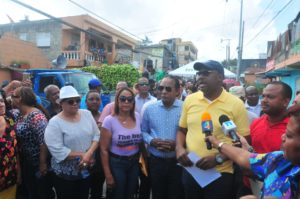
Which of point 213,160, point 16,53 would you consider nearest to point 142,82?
point 213,160

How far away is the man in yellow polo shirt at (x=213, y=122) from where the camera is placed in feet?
9.05

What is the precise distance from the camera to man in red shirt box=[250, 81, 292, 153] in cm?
277

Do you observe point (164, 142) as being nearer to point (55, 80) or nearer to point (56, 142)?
point (56, 142)

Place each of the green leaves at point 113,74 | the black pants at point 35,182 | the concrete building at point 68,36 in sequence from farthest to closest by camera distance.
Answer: the concrete building at point 68,36 → the green leaves at point 113,74 → the black pants at point 35,182

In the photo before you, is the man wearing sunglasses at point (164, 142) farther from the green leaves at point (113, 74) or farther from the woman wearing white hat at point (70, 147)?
the green leaves at point (113, 74)

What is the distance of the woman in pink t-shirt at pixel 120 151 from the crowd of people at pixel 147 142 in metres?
0.01

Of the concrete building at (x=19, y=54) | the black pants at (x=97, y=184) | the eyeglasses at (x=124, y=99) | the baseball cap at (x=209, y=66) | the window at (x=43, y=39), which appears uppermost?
the window at (x=43, y=39)

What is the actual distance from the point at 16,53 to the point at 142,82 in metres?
15.7

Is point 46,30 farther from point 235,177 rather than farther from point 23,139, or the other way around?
point 235,177

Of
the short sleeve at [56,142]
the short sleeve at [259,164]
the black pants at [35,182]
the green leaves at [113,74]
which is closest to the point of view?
the short sleeve at [259,164]

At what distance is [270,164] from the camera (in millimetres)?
1601

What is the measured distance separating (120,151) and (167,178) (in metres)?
0.68

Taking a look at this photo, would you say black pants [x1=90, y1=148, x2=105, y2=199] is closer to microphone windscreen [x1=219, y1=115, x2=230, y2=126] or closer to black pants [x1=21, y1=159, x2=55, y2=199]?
black pants [x1=21, y1=159, x2=55, y2=199]

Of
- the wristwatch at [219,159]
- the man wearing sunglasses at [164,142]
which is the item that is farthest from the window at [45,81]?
the wristwatch at [219,159]
